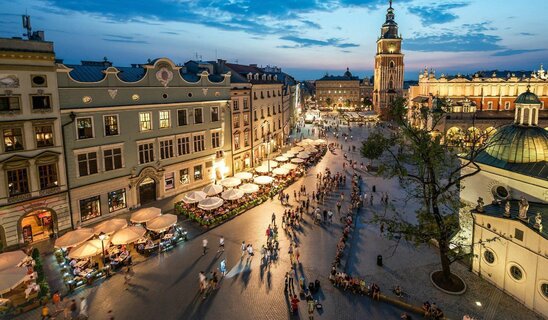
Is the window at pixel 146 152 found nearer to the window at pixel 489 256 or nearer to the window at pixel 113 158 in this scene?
the window at pixel 113 158

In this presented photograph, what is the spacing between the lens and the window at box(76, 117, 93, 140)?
30172 millimetres

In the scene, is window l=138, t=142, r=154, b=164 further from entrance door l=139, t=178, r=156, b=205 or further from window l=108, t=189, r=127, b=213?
window l=108, t=189, r=127, b=213

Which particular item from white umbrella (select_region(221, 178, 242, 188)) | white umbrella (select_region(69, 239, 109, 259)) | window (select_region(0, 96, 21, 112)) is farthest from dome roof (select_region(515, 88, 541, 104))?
window (select_region(0, 96, 21, 112))

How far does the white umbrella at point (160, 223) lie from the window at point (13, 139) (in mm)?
11246

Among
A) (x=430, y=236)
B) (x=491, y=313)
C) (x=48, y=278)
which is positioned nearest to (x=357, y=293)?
(x=430, y=236)

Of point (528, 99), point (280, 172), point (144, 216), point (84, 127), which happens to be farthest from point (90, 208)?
point (528, 99)

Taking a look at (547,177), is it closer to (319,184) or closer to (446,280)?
(446,280)

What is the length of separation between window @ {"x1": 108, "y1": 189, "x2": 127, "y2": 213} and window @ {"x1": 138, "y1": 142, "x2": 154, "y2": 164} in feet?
11.9

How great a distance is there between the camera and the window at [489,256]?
22.8m

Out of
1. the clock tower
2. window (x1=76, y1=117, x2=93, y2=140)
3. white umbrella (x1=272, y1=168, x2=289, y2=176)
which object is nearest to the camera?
window (x1=76, y1=117, x2=93, y2=140)

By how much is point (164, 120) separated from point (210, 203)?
11.2 meters

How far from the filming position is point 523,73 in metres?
97.6

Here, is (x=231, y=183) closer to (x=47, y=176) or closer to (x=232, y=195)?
(x=232, y=195)

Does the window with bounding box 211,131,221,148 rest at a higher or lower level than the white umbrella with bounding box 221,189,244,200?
higher
